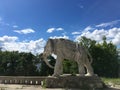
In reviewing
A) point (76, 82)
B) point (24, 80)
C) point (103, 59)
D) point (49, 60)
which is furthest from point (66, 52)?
point (49, 60)

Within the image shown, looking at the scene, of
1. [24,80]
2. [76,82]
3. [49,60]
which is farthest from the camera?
[49,60]

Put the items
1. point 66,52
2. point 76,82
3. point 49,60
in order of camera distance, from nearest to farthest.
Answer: point 76,82
point 66,52
point 49,60

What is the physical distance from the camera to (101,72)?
137ft

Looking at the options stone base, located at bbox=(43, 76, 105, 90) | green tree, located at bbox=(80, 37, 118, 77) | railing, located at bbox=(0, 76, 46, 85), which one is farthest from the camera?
green tree, located at bbox=(80, 37, 118, 77)

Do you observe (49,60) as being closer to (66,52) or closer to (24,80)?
(24,80)

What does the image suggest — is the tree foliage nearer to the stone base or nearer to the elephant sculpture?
the elephant sculpture

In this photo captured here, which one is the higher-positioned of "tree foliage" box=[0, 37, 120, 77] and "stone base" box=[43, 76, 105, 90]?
"tree foliage" box=[0, 37, 120, 77]

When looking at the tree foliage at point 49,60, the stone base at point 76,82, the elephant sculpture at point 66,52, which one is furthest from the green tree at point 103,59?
the stone base at point 76,82

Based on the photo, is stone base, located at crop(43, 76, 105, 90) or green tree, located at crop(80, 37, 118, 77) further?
green tree, located at crop(80, 37, 118, 77)

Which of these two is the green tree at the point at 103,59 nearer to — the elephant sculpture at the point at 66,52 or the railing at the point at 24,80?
the railing at the point at 24,80

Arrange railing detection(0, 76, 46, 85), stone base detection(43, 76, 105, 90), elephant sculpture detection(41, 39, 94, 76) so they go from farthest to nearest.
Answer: railing detection(0, 76, 46, 85) < elephant sculpture detection(41, 39, 94, 76) < stone base detection(43, 76, 105, 90)

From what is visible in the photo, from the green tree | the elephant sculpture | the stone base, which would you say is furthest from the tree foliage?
the stone base

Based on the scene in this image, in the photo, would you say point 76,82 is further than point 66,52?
No

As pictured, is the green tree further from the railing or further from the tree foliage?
the railing
